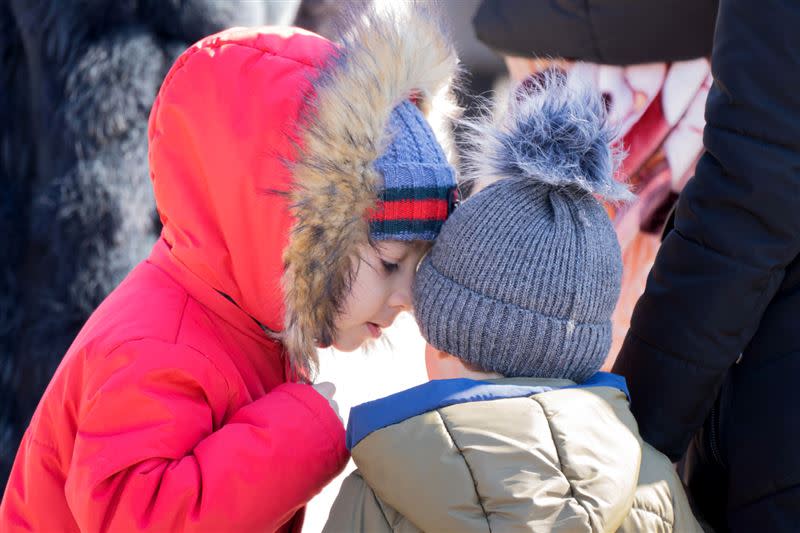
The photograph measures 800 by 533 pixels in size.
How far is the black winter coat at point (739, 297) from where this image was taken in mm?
1230

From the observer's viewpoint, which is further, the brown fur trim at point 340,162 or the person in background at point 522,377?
the brown fur trim at point 340,162

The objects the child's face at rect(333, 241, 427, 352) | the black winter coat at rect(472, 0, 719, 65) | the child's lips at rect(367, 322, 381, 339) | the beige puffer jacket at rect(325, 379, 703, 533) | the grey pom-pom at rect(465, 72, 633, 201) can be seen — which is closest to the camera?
the beige puffer jacket at rect(325, 379, 703, 533)

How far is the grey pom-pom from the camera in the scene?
1.33 meters

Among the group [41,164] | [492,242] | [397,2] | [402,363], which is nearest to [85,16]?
[41,164]

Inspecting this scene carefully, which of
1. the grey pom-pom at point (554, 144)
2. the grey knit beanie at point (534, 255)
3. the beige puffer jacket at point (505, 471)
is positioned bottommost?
the beige puffer jacket at point (505, 471)

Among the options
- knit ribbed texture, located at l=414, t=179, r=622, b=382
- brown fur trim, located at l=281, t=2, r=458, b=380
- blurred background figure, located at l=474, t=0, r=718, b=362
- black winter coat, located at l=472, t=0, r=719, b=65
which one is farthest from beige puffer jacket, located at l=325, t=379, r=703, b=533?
black winter coat, located at l=472, t=0, r=719, b=65

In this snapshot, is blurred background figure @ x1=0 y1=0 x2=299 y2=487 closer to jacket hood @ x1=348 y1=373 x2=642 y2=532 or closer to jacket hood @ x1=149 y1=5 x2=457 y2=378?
jacket hood @ x1=149 y1=5 x2=457 y2=378

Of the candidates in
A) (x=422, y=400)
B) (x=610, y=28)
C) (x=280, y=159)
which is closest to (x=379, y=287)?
(x=280, y=159)

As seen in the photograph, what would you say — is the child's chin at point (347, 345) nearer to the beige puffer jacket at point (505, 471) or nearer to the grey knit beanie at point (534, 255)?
the grey knit beanie at point (534, 255)

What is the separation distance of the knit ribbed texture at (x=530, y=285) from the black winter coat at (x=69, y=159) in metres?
0.90

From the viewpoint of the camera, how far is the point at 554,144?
53.4 inches

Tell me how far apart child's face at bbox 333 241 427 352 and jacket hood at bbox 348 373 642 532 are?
0.32 metres

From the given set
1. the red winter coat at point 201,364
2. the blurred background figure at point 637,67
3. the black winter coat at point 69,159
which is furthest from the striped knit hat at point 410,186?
the black winter coat at point 69,159

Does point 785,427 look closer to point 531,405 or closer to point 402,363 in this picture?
point 531,405
